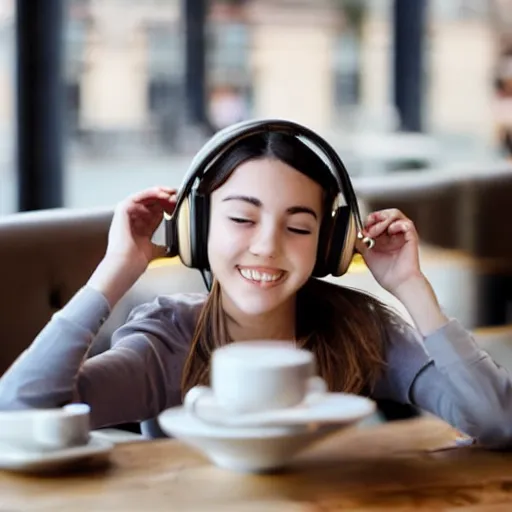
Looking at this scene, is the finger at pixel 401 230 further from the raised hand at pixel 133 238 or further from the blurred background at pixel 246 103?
the raised hand at pixel 133 238

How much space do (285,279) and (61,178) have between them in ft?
1.72

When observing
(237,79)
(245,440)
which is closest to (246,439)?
(245,440)

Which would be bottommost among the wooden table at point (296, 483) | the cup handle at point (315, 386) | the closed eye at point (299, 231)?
the wooden table at point (296, 483)

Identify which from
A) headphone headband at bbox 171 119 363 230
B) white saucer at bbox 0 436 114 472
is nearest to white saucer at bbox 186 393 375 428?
white saucer at bbox 0 436 114 472

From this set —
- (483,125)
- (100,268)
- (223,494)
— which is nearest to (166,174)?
(100,268)

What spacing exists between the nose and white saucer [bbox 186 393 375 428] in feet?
0.57

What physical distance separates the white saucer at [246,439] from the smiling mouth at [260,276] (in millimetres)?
182

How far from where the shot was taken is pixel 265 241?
114 cm

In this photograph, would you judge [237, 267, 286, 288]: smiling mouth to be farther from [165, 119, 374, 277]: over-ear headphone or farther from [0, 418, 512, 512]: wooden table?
[0, 418, 512, 512]: wooden table

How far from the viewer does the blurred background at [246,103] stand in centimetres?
148

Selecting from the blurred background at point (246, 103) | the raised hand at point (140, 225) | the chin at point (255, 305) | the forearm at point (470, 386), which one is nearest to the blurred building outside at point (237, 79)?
the blurred background at point (246, 103)

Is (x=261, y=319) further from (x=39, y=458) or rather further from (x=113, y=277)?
(x=39, y=458)

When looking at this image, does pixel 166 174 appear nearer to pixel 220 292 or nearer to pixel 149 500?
pixel 220 292

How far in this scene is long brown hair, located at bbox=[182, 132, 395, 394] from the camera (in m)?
1.15
